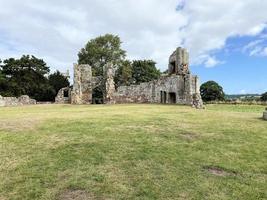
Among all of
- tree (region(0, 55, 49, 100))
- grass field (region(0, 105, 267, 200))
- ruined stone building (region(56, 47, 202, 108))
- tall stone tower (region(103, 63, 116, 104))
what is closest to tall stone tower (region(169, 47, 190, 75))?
ruined stone building (region(56, 47, 202, 108))

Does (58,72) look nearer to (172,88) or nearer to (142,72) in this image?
(142,72)

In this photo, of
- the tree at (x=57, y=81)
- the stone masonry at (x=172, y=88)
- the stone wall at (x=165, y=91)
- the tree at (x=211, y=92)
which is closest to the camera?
the stone wall at (x=165, y=91)

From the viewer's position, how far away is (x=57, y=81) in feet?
193

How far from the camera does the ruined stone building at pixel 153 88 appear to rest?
3153 cm

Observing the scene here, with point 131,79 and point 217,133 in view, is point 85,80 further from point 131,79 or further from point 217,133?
point 217,133

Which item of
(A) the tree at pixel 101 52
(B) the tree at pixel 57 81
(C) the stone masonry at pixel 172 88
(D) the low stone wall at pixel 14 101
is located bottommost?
(D) the low stone wall at pixel 14 101

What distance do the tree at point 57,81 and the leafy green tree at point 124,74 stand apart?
1017cm

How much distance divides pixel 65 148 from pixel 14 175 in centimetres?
194

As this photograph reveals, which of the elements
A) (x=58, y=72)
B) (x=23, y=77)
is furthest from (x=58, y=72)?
(x=23, y=77)

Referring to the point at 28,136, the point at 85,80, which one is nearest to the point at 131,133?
the point at 28,136

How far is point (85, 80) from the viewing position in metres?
40.0

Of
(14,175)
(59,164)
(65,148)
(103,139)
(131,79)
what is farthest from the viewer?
(131,79)

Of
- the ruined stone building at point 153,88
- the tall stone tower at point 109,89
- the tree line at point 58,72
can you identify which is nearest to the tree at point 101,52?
the tree line at point 58,72

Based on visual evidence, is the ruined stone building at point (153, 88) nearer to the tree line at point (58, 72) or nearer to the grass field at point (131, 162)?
the tree line at point (58, 72)
